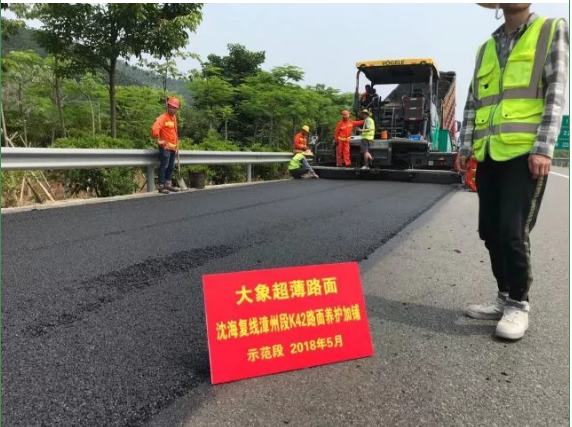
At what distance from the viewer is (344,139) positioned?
1257cm

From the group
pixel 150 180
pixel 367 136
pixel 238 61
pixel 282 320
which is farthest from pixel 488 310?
pixel 238 61

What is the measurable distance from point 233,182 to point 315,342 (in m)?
9.24

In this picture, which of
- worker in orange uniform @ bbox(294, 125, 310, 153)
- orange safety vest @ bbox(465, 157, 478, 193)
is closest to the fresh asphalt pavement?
orange safety vest @ bbox(465, 157, 478, 193)

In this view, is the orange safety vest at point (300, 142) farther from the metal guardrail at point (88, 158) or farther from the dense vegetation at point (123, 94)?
the metal guardrail at point (88, 158)

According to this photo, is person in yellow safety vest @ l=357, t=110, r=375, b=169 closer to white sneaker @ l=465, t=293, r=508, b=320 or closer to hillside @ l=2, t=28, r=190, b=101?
hillside @ l=2, t=28, r=190, b=101

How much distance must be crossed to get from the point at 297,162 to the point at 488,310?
10166 millimetres

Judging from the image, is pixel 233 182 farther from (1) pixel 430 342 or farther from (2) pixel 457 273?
(1) pixel 430 342

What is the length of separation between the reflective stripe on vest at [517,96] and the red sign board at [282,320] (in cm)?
115

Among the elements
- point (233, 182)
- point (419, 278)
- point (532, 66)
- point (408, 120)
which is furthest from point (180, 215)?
point (408, 120)

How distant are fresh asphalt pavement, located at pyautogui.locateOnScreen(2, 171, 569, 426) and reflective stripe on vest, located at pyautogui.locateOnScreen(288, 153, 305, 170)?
25.1 feet

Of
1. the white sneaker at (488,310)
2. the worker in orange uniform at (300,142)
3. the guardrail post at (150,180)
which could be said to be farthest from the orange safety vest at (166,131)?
the white sneaker at (488,310)

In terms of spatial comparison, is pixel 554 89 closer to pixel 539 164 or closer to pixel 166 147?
pixel 539 164

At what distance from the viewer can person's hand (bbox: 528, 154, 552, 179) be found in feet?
7.79

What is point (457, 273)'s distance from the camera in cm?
373
